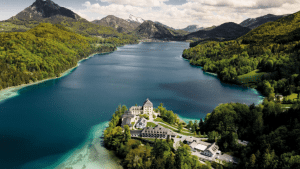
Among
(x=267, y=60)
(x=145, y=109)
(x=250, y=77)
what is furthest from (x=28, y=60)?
(x=267, y=60)

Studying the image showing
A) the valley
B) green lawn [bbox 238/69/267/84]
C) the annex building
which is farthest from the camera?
green lawn [bbox 238/69/267/84]

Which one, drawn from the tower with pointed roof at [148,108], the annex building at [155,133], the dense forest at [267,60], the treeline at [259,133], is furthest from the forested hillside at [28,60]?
the dense forest at [267,60]

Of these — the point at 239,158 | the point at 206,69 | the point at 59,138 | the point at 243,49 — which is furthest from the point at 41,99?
the point at 243,49

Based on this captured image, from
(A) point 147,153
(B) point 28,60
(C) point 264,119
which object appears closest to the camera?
(A) point 147,153

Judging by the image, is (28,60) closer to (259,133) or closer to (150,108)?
(150,108)

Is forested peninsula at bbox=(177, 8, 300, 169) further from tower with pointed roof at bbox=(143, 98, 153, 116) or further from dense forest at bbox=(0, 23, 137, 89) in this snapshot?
dense forest at bbox=(0, 23, 137, 89)

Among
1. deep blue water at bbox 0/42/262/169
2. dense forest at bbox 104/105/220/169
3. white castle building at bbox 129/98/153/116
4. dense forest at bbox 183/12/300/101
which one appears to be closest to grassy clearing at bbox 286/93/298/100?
dense forest at bbox 183/12/300/101

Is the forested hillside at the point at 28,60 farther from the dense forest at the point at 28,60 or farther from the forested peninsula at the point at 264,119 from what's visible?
the forested peninsula at the point at 264,119
